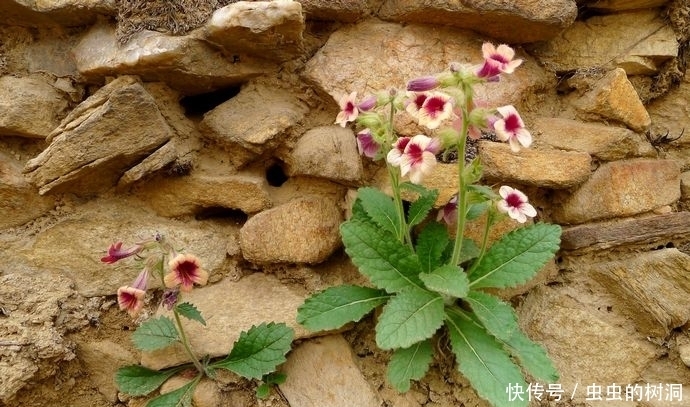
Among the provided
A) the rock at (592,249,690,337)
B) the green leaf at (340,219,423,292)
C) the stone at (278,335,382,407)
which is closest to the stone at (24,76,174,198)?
the green leaf at (340,219,423,292)

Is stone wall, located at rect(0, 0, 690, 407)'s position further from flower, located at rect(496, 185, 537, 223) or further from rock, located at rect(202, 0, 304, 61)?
flower, located at rect(496, 185, 537, 223)

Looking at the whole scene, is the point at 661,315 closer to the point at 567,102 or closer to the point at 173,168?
the point at 567,102

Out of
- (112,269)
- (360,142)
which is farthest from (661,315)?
(112,269)

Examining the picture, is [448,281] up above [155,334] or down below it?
above

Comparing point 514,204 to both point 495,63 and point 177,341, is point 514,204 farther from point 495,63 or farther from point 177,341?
point 177,341

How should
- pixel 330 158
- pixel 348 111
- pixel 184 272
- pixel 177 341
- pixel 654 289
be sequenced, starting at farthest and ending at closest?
A: 1. pixel 330 158
2. pixel 654 289
3. pixel 177 341
4. pixel 348 111
5. pixel 184 272

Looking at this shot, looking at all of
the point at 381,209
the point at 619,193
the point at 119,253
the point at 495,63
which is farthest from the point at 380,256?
the point at 619,193
